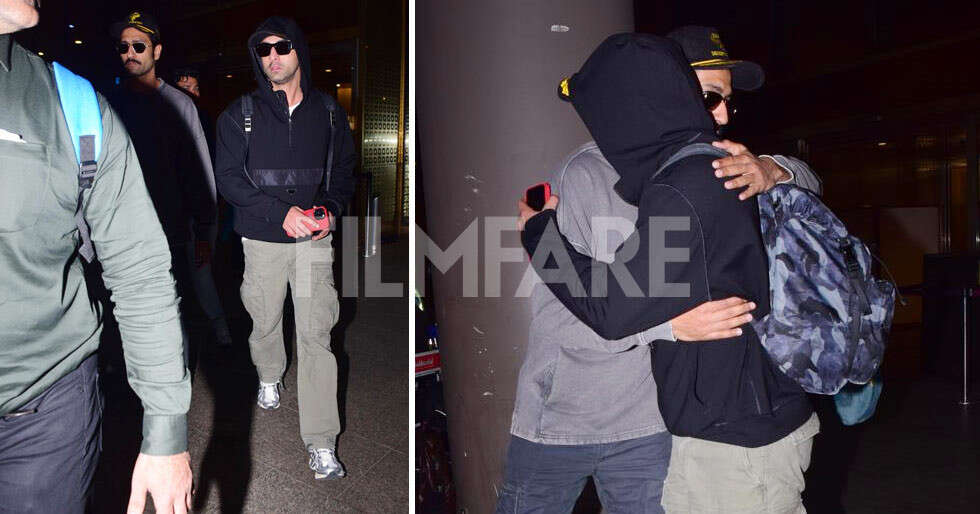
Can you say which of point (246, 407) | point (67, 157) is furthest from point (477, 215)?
point (246, 407)

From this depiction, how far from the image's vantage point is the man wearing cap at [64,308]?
5.06 ft

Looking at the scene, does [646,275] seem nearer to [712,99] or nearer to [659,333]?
[659,333]

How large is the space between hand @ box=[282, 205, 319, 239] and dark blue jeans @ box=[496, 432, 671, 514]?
2.00 m

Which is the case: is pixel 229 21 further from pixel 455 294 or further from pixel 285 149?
pixel 455 294

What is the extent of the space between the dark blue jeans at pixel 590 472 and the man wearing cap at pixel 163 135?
12.4ft

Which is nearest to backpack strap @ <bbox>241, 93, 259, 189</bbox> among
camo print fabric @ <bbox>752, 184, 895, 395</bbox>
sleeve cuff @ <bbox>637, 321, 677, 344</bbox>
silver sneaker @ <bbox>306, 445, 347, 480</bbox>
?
silver sneaker @ <bbox>306, 445, 347, 480</bbox>

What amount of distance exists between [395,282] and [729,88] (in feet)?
28.1

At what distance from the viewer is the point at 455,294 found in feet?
9.05

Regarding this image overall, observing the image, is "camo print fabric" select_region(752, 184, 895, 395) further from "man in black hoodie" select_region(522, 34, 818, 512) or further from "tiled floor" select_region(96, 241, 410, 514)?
"tiled floor" select_region(96, 241, 410, 514)

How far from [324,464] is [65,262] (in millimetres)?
2368

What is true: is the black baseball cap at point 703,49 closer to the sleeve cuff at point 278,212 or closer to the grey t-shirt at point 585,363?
the grey t-shirt at point 585,363

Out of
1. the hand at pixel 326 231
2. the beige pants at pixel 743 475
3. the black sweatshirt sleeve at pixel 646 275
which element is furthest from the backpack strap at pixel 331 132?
the beige pants at pixel 743 475

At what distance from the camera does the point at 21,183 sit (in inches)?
60.0

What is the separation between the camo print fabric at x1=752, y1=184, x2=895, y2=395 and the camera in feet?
5.65
